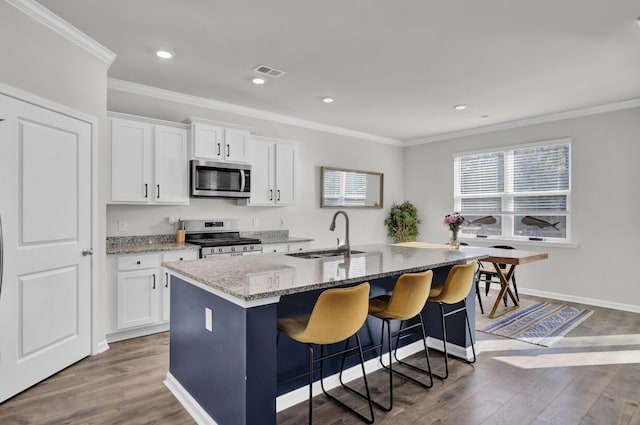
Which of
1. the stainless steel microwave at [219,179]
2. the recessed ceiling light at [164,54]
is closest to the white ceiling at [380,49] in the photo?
the recessed ceiling light at [164,54]

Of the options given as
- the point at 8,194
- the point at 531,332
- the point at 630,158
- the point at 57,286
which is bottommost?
the point at 531,332

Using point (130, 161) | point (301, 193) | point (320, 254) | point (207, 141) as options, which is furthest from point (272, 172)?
point (320, 254)

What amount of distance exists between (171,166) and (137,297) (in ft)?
4.69

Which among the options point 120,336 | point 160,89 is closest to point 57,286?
Result: point 120,336

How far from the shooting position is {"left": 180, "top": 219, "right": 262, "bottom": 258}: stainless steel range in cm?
406

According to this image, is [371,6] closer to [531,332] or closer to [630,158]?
[531,332]

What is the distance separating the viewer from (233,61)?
11.3 ft

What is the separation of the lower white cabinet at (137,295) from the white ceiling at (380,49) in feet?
6.20

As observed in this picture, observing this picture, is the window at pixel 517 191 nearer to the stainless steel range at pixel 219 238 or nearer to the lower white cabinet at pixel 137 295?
the stainless steel range at pixel 219 238

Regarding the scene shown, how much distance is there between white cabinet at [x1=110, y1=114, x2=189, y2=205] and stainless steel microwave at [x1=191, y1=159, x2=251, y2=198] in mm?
118

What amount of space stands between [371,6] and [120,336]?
366 cm

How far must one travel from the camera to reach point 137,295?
11.8ft

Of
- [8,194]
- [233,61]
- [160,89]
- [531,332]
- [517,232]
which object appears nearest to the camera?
[8,194]

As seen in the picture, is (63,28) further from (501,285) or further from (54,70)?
(501,285)
